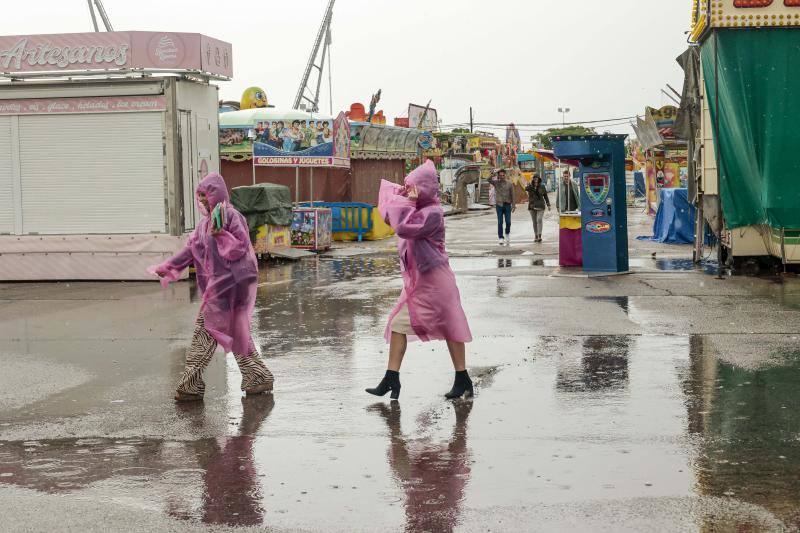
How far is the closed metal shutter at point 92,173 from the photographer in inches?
679

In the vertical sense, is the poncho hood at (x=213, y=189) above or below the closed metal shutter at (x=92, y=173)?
below

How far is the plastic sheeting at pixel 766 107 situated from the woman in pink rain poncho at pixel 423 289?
29.0 ft

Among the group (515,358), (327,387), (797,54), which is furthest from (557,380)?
(797,54)

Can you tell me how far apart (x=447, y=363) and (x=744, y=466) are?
3664 mm

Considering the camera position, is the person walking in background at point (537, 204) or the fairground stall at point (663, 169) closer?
the person walking in background at point (537, 204)

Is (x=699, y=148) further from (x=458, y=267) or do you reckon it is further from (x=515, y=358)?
(x=515, y=358)

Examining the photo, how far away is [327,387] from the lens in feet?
27.5

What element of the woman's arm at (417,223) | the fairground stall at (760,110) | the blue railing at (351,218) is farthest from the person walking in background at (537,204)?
the woman's arm at (417,223)

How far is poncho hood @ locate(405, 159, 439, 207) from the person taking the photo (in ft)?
25.9

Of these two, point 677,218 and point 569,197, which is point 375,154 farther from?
point 569,197

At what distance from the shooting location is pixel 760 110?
15.7 metres

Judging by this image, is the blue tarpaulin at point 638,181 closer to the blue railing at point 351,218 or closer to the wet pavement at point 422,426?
the blue railing at point 351,218

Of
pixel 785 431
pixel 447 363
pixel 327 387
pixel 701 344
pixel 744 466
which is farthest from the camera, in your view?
pixel 701 344

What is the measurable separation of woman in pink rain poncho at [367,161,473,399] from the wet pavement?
0.24 metres
